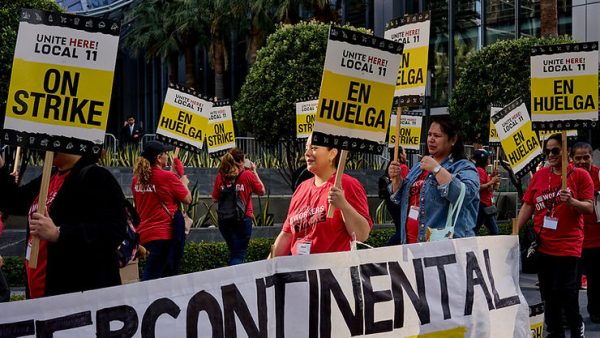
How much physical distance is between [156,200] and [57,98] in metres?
A: 4.44

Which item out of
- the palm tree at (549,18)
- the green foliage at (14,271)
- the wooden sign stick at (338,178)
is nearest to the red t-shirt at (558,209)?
the wooden sign stick at (338,178)

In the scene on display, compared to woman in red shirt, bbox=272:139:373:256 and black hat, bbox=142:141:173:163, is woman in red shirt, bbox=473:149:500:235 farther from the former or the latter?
woman in red shirt, bbox=272:139:373:256

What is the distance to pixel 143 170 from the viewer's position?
855 centimetres

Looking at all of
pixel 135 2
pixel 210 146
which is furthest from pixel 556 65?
pixel 135 2

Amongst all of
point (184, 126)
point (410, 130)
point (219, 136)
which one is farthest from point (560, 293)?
point (219, 136)

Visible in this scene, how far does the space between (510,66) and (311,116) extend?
38.4ft

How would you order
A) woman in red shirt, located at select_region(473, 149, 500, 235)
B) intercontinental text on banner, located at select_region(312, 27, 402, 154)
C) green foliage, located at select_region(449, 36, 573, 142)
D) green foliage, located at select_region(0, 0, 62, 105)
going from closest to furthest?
intercontinental text on banner, located at select_region(312, 27, 402, 154), woman in red shirt, located at select_region(473, 149, 500, 235), green foliage, located at select_region(449, 36, 573, 142), green foliage, located at select_region(0, 0, 62, 105)

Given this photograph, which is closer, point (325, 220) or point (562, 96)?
point (325, 220)

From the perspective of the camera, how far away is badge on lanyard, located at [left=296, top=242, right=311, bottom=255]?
202 inches

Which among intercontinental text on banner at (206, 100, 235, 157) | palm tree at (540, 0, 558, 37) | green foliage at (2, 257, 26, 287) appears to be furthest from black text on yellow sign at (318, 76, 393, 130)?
palm tree at (540, 0, 558, 37)

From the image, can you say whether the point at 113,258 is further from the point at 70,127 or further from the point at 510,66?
the point at 510,66

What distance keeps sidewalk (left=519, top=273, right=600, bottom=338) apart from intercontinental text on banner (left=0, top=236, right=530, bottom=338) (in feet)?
10.6

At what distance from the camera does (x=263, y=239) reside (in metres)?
13.4

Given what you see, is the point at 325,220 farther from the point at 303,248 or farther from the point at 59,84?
the point at 59,84
